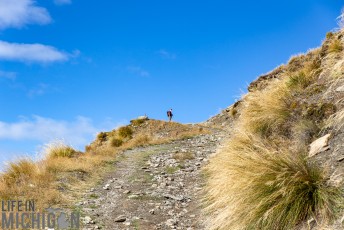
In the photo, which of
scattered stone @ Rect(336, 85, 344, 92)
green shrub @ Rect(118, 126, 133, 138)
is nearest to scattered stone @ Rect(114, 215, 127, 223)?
scattered stone @ Rect(336, 85, 344, 92)

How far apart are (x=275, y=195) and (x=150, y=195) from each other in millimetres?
4904

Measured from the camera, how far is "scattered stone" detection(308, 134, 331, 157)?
871 centimetres

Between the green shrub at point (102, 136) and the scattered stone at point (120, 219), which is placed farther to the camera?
the green shrub at point (102, 136)

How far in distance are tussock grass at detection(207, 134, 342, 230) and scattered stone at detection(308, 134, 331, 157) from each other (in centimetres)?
117

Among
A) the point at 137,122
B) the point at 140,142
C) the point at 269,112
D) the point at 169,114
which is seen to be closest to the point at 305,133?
the point at 269,112

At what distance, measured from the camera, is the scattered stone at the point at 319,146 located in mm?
8711

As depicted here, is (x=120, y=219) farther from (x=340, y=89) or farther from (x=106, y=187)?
(x=340, y=89)

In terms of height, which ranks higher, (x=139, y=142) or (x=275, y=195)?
(x=139, y=142)

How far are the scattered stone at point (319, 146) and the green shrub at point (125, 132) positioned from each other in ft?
61.7

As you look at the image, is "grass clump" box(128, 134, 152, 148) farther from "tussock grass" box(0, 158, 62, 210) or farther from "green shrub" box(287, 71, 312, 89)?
"green shrub" box(287, 71, 312, 89)

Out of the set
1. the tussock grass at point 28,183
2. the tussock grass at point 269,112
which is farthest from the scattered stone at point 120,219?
the tussock grass at point 269,112

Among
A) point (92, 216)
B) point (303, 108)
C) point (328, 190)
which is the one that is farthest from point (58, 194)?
point (303, 108)

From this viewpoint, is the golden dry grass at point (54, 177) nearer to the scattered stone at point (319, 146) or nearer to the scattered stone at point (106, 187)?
the scattered stone at point (106, 187)

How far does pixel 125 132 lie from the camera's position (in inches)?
1078
